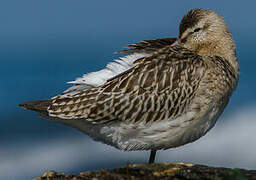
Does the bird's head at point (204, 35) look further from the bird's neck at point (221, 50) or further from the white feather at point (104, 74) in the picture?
the white feather at point (104, 74)

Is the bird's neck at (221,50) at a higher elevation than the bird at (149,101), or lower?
higher

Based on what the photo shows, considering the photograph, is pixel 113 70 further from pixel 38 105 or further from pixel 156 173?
pixel 156 173

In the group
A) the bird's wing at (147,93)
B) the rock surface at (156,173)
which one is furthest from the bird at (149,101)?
the rock surface at (156,173)

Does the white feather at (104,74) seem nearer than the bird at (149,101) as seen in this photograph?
No

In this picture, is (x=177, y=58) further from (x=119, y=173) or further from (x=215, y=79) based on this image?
(x=119, y=173)

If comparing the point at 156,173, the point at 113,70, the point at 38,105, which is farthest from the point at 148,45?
the point at 156,173

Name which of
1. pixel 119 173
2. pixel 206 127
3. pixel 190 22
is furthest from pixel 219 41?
pixel 119 173

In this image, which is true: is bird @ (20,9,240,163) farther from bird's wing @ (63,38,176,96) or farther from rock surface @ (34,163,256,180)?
rock surface @ (34,163,256,180)
